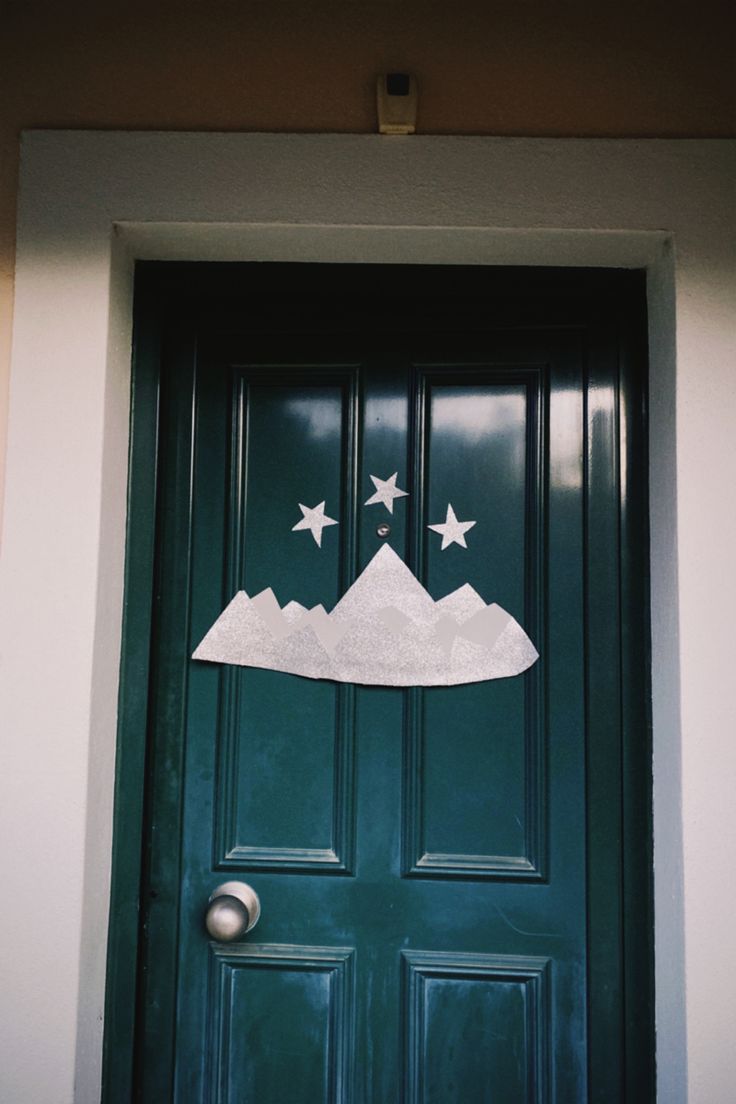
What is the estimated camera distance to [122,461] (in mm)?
1915

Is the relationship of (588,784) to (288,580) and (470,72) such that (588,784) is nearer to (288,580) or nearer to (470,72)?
(288,580)

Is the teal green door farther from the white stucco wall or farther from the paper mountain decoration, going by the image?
the white stucco wall

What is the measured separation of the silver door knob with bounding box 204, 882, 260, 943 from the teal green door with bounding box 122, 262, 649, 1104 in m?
0.03

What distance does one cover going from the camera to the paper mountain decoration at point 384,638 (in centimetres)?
195

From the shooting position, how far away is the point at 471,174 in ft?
5.98

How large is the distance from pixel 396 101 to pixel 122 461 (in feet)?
3.35

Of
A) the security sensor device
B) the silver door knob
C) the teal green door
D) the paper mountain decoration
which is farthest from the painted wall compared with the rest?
the silver door knob

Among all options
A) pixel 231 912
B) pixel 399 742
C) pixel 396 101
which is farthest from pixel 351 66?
pixel 231 912

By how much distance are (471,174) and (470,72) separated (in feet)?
0.80

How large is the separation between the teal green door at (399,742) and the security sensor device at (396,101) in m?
0.40

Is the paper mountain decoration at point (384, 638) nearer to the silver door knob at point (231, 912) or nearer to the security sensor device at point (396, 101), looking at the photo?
the silver door knob at point (231, 912)

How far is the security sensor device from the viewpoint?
5.83ft

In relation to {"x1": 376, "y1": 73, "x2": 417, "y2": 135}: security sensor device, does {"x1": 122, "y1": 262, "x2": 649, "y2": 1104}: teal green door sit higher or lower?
lower

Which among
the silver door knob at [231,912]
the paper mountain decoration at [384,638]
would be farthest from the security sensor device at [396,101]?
the silver door knob at [231,912]
